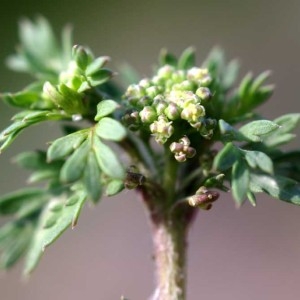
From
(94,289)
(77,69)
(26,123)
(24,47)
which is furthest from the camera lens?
(94,289)

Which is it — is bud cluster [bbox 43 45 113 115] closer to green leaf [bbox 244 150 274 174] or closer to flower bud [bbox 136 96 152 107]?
flower bud [bbox 136 96 152 107]

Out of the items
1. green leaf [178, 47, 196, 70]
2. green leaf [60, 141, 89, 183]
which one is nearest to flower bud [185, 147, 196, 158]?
green leaf [60, 141, 89, 183]

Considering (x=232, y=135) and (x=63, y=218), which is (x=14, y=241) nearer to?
(x=63, y=218)

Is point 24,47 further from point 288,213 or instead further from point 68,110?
point 288,213

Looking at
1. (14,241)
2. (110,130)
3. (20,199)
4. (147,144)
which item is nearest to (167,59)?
(147,144)

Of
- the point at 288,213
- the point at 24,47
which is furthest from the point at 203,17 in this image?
the point at 24,47

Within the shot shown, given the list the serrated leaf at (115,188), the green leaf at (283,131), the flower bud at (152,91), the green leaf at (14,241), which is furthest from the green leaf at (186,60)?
the green leaf at (14,241)

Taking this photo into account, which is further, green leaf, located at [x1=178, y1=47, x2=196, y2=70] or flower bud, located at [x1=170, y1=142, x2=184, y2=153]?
green leaf, located at [x1=178, y1=47, x2=196, y2=70]

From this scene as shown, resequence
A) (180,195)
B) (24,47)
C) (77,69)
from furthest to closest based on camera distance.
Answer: (24,47), (180,195), (77,69)
